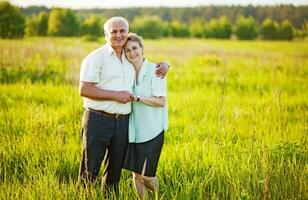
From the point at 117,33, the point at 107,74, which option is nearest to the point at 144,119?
the point at 107,74

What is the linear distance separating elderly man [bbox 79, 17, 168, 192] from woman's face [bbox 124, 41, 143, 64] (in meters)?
0.05

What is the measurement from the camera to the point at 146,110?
3918mm

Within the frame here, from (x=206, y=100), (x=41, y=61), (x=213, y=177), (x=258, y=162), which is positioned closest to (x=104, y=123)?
(x=213, y=177)

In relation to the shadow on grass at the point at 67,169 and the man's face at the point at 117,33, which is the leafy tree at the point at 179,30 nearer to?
the shadow on grass at the point at 67,169

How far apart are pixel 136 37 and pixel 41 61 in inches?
374

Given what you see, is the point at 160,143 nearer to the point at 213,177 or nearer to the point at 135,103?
the point at 135,103

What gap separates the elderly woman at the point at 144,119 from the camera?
384 cm

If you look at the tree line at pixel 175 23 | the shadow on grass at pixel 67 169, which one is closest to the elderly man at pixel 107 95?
the shadow on grass at pixel 67 169

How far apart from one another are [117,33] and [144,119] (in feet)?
2.57

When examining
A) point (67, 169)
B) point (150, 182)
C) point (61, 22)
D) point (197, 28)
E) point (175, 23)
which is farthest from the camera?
point (175, 23)

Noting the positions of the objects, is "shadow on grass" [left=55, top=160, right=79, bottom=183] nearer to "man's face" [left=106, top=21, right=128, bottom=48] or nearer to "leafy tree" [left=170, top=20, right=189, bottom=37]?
"man's face" [left=106, top=21, right=128, bottom=48]

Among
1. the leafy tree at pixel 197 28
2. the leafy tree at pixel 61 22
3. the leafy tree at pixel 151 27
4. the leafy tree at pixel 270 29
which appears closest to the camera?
the leafy tree at pixel 61 22

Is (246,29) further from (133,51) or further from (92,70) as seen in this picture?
(92,70)

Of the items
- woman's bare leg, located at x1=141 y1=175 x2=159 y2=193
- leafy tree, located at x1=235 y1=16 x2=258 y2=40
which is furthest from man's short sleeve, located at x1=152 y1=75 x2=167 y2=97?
leafy tree, located at x1=235 y1=16 x2=258 y2=40
